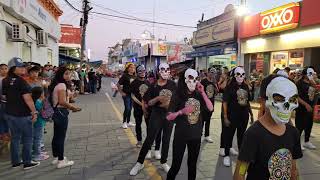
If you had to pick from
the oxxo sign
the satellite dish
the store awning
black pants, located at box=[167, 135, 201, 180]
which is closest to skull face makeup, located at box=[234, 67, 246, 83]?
black pants, located at box=[167, 135, 201, 180]

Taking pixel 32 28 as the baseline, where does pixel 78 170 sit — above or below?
below

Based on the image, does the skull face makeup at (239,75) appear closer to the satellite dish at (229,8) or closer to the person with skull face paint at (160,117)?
the person with skull face paint at (160,117)

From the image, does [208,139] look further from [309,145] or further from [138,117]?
[309,145]

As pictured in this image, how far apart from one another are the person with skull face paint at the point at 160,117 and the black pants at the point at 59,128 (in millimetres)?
1404

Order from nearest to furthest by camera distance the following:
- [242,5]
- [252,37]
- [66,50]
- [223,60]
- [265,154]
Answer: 1. [265,154]
2. [252,37]
3. [242,5]
4. [223,60]
5. [66,50]

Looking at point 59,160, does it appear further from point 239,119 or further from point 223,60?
point 223,60

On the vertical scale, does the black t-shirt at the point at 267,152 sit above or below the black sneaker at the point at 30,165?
above

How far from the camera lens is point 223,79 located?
26.2 feet

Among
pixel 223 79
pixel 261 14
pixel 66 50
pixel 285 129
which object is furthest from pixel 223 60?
pixel 66 50

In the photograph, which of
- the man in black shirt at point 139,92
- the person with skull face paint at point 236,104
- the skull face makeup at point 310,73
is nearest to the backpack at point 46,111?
the man in black shirt at point 139,92

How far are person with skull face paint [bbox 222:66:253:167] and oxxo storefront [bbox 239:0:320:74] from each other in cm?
856

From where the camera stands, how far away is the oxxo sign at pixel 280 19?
13.9 metres

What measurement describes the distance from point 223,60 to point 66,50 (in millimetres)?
25959

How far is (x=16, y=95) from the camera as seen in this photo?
18.1 feet
